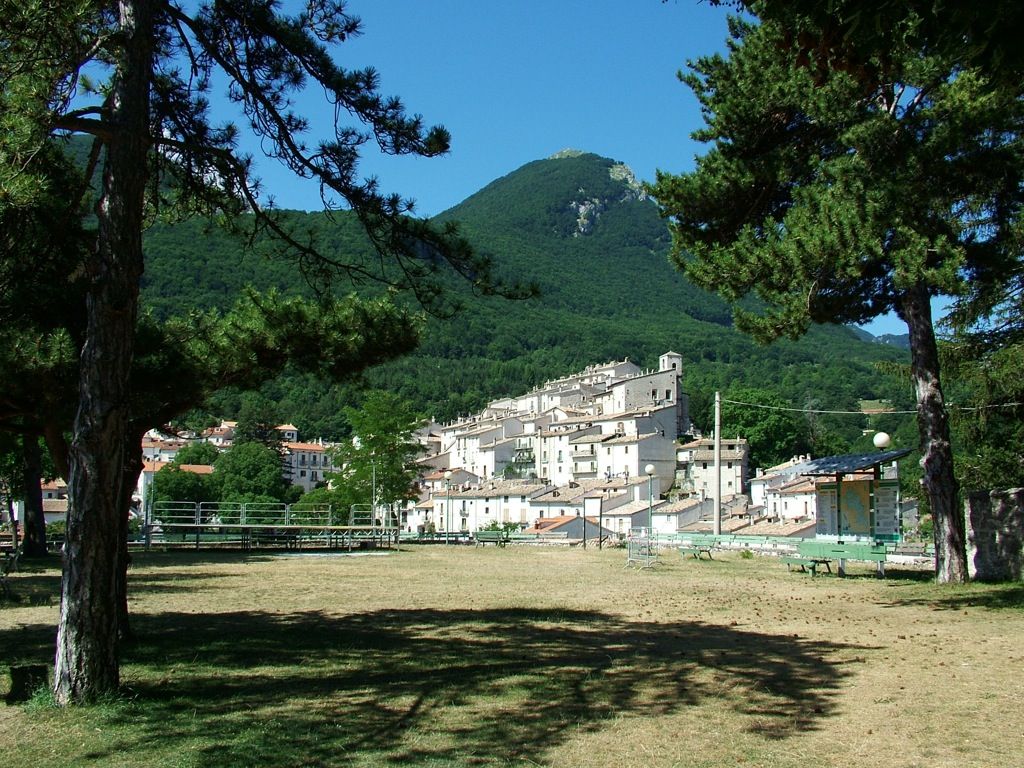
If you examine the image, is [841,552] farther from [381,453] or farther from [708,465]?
[708,465]

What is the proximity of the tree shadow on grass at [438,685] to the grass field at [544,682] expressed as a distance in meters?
0.02

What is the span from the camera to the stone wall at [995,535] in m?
13.9

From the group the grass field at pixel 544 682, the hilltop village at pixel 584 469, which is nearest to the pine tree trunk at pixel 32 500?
the grass field at pixel 544 682

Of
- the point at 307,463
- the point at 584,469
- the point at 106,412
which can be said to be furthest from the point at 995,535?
the point at 307,463

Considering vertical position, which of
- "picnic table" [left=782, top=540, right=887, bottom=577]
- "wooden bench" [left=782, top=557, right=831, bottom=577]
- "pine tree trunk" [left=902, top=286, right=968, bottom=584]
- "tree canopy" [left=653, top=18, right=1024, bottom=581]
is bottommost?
"wooden bench" [left=782, top=557, right=831, bottom=577]

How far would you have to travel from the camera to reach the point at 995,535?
14180 mm

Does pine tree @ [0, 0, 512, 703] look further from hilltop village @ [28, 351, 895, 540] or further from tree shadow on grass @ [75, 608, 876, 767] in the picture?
hilltop village @ [28, 351, 895, 540]

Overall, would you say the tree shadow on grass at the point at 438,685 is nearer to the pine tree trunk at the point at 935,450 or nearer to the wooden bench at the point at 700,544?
the pine tree trunk at the point at 935,450

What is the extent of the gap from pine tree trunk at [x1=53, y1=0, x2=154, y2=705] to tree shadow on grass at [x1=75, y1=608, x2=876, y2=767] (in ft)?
1.52

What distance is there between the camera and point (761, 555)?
83.7ft

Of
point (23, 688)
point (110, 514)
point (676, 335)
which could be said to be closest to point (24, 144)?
point (110, 514)

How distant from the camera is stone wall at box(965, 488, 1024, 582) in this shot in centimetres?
→ 1390

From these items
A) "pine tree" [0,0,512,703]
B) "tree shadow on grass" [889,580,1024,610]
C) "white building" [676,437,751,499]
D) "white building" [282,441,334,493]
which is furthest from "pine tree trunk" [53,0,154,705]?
"white building" [282,441,334,493]

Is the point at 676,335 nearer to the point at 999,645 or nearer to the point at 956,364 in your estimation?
the point at 956,364
